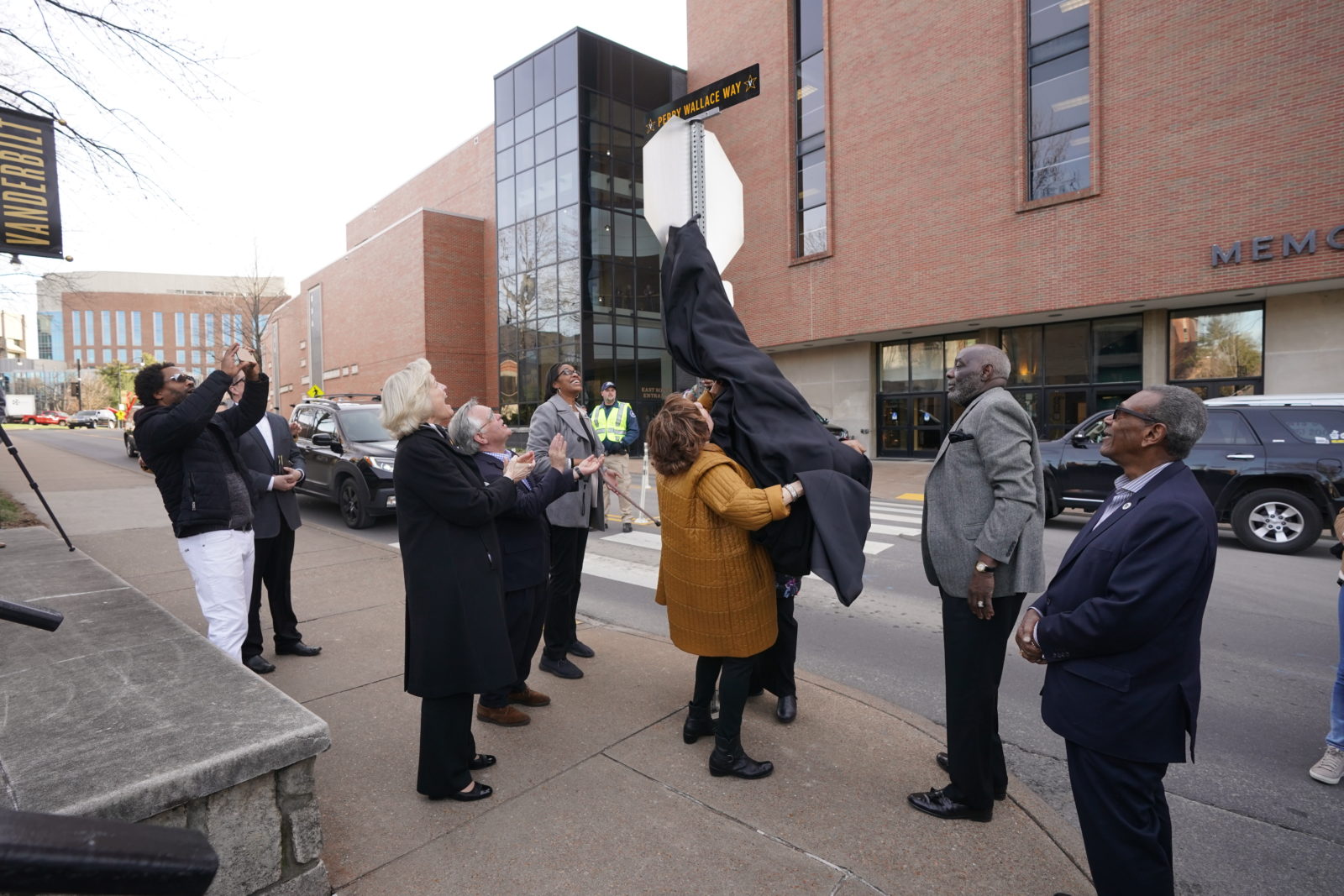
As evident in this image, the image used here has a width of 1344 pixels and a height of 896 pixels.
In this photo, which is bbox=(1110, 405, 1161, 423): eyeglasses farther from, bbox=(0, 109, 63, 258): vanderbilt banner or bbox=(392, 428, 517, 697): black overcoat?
bbox=(0, 109, 63, 258): vanderbilt banner

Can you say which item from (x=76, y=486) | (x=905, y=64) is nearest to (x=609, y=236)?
(x=905, y=64)

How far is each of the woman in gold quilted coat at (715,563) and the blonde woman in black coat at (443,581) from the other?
0.74 m

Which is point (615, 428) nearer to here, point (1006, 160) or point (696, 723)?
point (696, 723)

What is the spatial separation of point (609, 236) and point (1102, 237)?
16.1 m

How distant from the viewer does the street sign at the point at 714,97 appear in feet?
10.7

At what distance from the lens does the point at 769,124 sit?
2222 centimetres

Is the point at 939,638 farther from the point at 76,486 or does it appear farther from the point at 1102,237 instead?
the point at 76,486

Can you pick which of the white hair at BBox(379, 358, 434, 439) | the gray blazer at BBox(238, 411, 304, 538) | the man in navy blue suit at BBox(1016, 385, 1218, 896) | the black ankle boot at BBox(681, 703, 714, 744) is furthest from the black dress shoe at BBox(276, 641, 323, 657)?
the man in navy blue suit at BBox(1016, 385, 1218, 896)

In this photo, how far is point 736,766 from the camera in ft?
11.0

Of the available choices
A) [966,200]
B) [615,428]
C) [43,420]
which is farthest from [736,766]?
[43,420]

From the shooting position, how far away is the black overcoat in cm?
298

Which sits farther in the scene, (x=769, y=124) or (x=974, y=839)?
(x=769, y=124)

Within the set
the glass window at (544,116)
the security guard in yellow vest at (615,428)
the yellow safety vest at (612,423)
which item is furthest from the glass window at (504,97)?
the yellow safety vest at (612,423)

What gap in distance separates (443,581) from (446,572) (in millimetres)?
41
